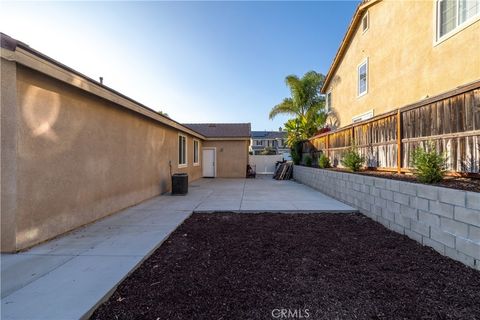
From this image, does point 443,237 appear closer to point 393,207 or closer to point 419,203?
point 419,203

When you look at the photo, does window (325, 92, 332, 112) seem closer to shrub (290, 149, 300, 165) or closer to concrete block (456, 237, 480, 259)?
shrub (290, 149, 300, 165)

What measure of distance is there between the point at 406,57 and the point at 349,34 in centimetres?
499

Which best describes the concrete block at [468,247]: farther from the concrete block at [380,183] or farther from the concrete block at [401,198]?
the concrete block at [380,183]

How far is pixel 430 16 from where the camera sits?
729 cm

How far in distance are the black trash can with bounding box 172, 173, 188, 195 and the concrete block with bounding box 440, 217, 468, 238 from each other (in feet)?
24.5

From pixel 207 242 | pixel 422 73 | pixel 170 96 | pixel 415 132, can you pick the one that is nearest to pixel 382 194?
pixel 415 132

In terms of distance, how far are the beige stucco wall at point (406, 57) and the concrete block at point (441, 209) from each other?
4.37m

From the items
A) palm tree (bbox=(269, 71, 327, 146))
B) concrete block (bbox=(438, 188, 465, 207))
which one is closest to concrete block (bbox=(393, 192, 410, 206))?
concrete block (bbox=(438, 188, 465, 207))

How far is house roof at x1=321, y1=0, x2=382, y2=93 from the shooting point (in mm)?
10641

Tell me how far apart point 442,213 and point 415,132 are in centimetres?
222

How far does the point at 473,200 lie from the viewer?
282 cm

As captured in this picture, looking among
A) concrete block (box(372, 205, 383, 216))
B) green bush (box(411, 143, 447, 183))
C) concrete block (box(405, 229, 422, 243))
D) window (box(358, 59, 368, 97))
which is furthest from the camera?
window (box(358, 59, 368, 97))

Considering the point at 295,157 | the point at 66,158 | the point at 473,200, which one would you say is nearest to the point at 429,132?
the point at 473,200

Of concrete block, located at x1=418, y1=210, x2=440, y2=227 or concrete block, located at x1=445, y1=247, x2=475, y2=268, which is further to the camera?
concrete block, located at x1=418, y1=210, x2=440, y2=227
